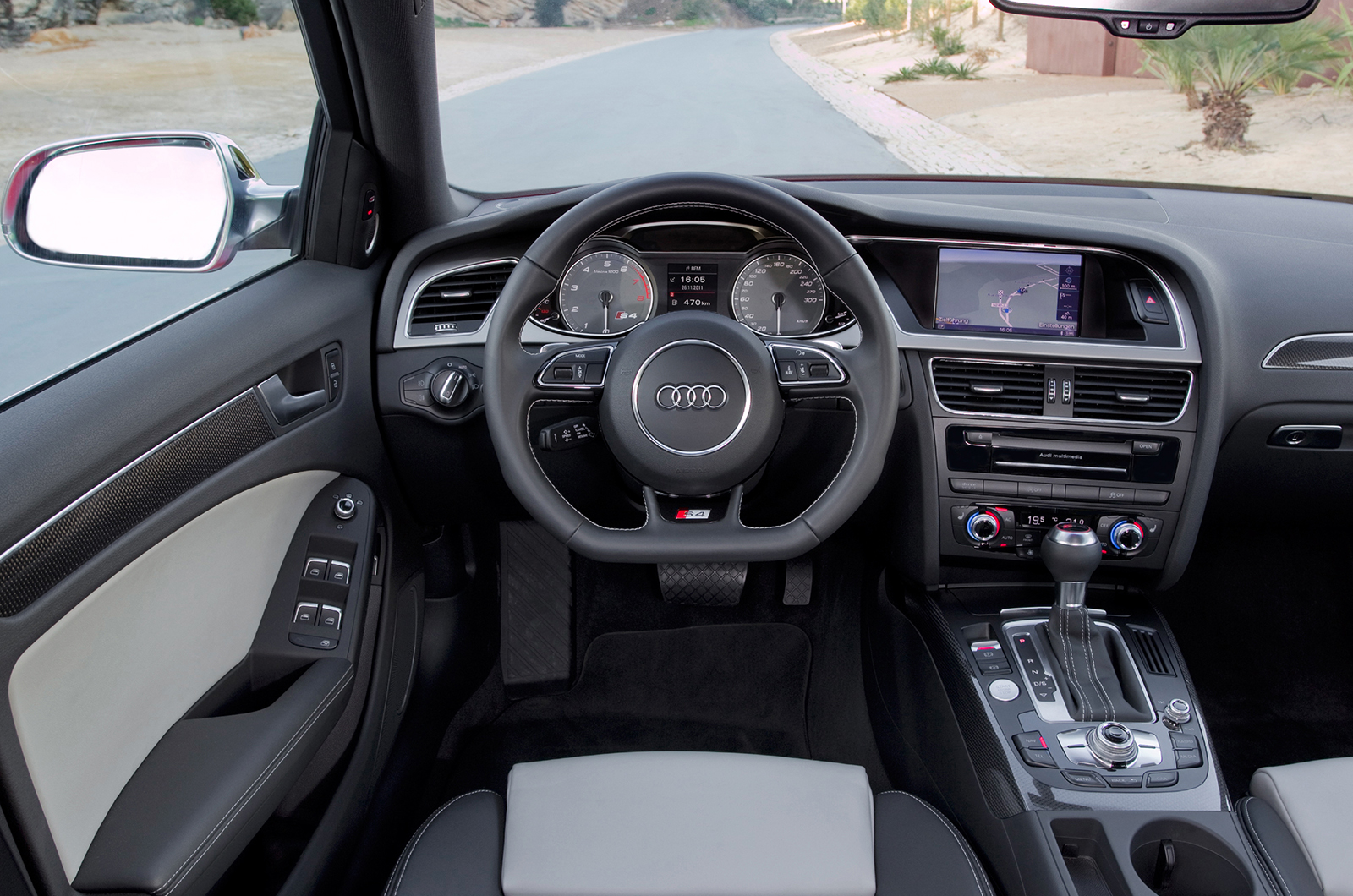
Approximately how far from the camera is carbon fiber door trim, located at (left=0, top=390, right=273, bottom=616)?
113cm

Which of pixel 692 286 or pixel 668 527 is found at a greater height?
pixel 692 286

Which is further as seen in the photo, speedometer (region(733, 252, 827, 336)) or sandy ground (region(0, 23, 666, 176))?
speedometer (region(733, 252, 827, 336))

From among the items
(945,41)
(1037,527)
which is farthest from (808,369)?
(945,41)

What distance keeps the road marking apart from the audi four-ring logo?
121cm

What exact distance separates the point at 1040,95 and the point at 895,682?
6.06 feet

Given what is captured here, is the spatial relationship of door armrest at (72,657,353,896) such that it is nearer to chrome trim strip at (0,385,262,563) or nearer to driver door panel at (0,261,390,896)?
driver door panel at (0,261,390,896)

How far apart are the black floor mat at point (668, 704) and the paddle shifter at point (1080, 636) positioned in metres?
0.81

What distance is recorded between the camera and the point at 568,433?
72.3 inches

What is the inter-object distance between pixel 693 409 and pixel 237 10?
112 cm

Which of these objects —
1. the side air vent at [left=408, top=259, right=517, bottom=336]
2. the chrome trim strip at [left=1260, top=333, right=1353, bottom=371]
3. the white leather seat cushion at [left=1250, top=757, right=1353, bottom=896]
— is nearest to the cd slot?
the chrome trim strip at [left=1260, top=333, right=1353, bottom=371]

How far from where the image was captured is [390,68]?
6.10 feet

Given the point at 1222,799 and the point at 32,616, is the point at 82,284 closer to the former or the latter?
the point at 32,616

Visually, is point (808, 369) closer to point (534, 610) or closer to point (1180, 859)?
point (1180, 859)

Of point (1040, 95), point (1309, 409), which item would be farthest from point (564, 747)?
point (1040, 95)
